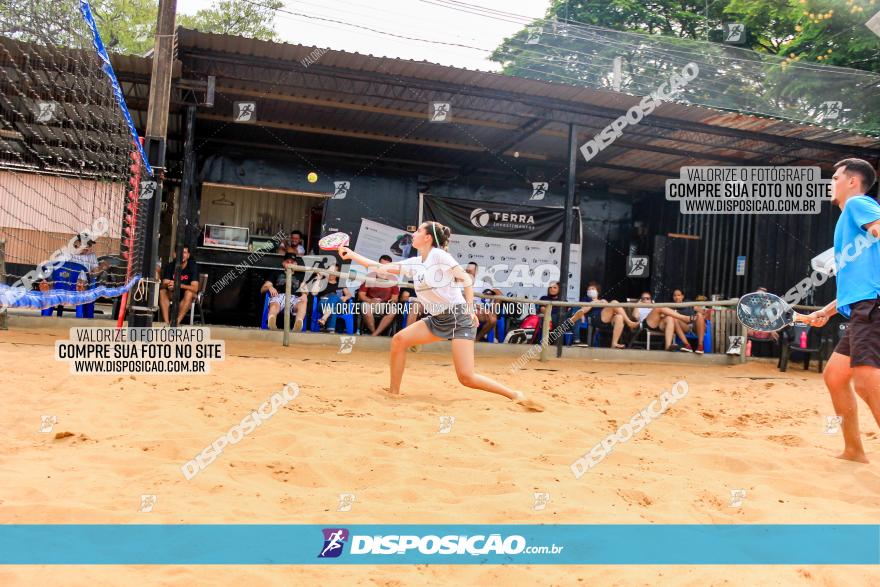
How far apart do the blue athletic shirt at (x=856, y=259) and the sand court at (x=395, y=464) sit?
3.72 ft

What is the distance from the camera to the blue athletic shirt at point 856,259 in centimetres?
409

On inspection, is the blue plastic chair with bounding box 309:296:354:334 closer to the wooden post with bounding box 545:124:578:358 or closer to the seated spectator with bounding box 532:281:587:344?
the seated spectator with bounding box 532:281:587:344

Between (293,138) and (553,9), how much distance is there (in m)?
15.2

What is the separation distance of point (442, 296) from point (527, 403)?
3.96ft

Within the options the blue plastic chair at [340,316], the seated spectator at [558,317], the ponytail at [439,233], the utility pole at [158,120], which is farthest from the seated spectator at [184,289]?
the ponytail at [439,233]

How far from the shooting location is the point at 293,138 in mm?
14211

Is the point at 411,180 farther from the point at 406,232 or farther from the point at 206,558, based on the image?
the point at 206,558

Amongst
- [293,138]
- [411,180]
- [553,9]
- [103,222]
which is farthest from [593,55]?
[103,222]

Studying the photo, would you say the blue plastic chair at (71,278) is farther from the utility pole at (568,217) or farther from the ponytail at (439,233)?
the utility pole at (568,217)

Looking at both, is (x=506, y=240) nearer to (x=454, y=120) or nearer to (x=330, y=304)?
(x=454, y=120)

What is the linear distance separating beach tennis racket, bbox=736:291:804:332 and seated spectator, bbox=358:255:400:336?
22.0ft

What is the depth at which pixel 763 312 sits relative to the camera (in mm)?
5582

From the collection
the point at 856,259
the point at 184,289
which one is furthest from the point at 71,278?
the point at 856,259

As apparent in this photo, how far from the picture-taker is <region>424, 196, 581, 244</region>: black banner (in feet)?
51.2
